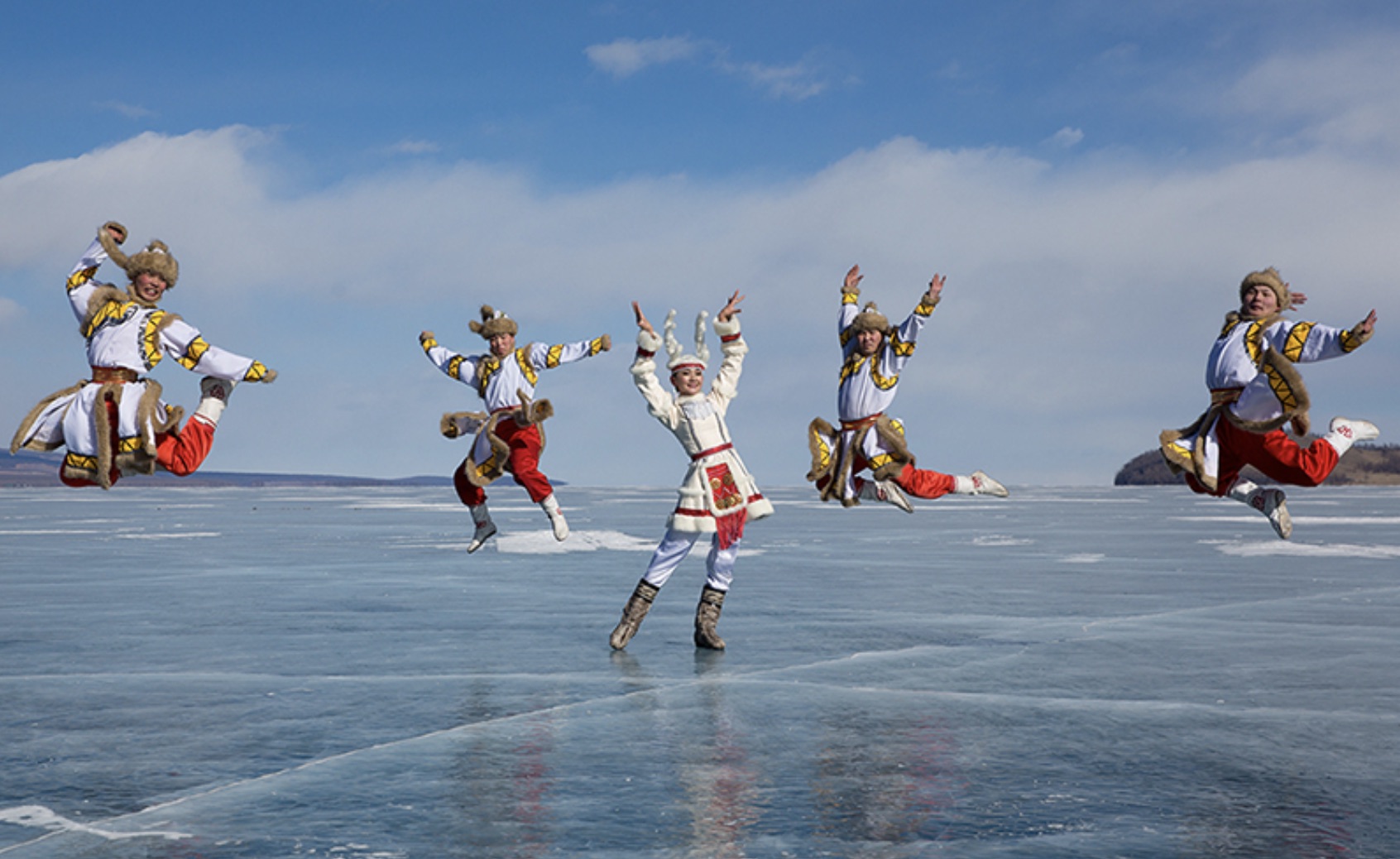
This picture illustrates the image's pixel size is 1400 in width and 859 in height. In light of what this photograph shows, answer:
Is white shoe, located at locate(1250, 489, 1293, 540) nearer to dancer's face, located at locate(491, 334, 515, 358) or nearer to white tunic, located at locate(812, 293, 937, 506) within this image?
white tunic, located at locate(812, 293, 937, 506)

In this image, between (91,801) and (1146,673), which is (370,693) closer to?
(91,801)

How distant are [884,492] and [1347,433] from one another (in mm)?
3118

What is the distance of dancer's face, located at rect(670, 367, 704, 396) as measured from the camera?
7562 mm

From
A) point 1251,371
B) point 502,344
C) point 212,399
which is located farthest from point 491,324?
point 1251,371

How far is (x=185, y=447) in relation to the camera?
23.8 feet

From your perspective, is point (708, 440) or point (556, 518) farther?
point (556, 518)

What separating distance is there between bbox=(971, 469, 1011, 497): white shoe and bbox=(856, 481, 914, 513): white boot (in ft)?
1.94

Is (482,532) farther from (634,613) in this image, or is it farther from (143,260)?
(143,260)

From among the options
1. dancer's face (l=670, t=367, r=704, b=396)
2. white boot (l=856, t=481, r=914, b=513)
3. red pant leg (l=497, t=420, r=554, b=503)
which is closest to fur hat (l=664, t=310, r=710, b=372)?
dancer's face (l=670, t=367, r=704, b=396)

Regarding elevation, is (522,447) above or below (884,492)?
above

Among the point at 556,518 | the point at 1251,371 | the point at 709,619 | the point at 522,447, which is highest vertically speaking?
the point at 1251,371

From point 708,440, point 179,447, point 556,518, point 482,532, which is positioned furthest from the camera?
point 482,532

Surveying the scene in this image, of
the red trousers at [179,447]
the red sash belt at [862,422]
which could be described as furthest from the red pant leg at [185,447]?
the red sash belt at [862,422]

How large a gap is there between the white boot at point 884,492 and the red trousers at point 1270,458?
1.94 metres
